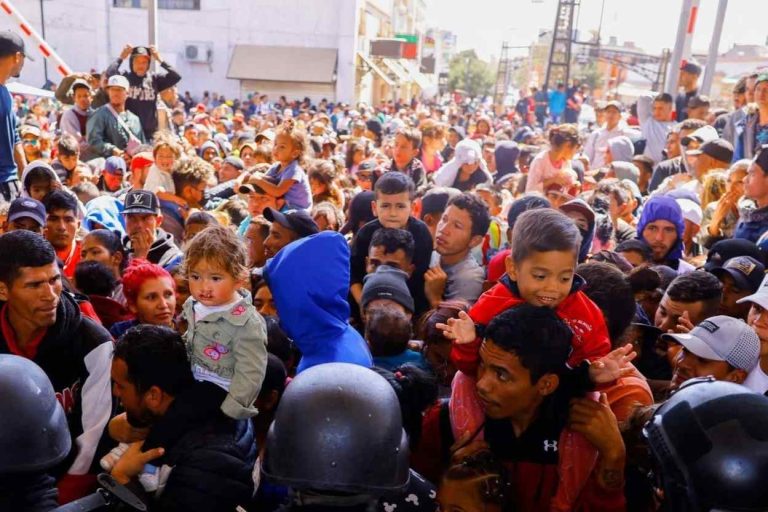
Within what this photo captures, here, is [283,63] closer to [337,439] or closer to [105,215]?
[105,215]

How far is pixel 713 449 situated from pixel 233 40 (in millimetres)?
34403

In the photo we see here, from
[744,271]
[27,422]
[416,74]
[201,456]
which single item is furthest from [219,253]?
[416,74]

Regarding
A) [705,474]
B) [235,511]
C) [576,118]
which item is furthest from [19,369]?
[576,118]

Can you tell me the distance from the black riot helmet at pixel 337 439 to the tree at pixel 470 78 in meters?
61.5

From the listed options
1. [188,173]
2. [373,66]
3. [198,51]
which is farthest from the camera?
[373,66]

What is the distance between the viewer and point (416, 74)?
47.9 metres

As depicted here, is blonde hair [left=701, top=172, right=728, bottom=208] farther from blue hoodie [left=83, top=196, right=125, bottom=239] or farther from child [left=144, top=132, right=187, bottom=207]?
blue hoodie [left=83, top=196, right=125, bottom=239]

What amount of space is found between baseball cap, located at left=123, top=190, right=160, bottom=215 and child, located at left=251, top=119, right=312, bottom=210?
3.22 feet

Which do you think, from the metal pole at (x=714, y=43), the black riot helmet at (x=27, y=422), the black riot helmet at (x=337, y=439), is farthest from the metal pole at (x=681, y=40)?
the black riot helmet at (x=27, y=422)

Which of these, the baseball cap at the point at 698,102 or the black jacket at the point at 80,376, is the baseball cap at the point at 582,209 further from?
Result: the baseball cap at the point at 698,102

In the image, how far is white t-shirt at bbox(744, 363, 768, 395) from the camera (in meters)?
2.61

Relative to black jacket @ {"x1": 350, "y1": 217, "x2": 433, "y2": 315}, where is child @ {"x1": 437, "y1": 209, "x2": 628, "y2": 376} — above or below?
above

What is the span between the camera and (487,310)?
8.54 ft

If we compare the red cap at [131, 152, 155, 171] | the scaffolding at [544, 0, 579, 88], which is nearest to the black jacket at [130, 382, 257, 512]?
the red cap at [131, 152, 155, 171]
